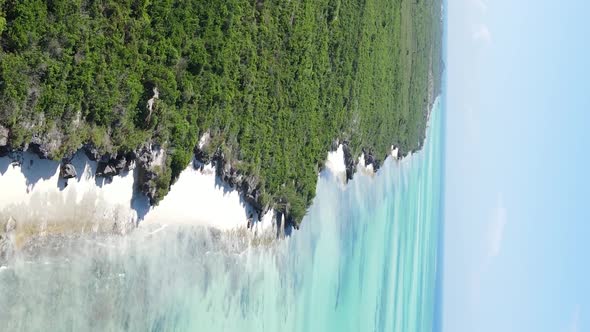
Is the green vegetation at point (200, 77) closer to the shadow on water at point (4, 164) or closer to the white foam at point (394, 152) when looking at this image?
the shadow on water at point (4, 164)

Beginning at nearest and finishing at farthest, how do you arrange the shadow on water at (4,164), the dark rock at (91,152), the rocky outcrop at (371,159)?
1. the shadow on water at (4,164)
2. the dark rock at (91,152)
3. the rocky outcrop at (371,159)

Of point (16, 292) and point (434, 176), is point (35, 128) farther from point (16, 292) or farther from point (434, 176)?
point (434, 176)

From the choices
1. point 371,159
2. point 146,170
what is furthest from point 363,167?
point 146,170

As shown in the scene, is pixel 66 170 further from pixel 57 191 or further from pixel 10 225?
pixel 10 225

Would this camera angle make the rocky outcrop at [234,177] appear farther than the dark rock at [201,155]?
Yes

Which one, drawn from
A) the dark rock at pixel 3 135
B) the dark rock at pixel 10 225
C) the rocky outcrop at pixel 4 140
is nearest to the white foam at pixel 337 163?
the dark rock at pixel 10 225

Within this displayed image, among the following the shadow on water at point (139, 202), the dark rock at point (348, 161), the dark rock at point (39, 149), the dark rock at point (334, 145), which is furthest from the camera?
the dark rock at point (348, 161)

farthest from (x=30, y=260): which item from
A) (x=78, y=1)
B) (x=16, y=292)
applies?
(x=78, y=1)
